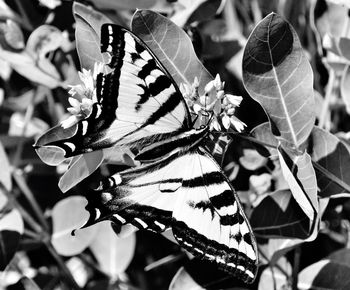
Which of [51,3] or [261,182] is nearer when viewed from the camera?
[261,182]

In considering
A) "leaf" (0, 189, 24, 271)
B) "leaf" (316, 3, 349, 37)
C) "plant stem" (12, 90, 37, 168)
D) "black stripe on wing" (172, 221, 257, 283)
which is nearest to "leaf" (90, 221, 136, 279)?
"leaf" (0, 189, 24, 271)

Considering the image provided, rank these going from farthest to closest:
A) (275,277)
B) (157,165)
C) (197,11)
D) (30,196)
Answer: (30,196), (197,11), (275,277), (157,165)

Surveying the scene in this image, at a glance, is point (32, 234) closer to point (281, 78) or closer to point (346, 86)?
point (281, 78)

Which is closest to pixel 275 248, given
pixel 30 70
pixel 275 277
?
pixel 275 277

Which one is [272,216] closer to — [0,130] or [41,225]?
[41,225]

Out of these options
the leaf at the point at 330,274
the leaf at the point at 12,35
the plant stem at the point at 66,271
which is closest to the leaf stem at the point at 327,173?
the leaf at the point at 330,274

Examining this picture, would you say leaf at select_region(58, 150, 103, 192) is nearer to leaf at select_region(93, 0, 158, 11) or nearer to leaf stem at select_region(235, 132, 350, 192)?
leaf stem at select_region(235, 132, 350, 192)

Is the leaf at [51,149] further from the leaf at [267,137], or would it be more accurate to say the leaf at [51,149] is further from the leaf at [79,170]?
the leaf at [267,137]
